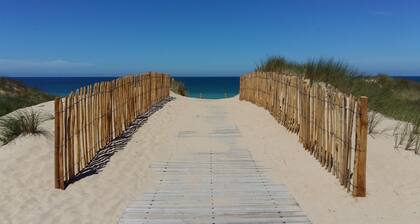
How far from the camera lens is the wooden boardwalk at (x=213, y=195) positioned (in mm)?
5000

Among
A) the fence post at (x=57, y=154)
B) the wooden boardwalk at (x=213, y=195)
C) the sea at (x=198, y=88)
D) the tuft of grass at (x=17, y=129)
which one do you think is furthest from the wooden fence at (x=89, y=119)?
the sea at (x=198, y=88)

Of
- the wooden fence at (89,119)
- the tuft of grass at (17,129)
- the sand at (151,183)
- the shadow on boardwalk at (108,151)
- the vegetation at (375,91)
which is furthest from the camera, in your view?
the vegetation at (375,91)

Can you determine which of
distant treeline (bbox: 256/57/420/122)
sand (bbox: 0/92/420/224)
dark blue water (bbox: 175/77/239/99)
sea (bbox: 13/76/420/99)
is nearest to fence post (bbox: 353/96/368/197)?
sand (bbox: 0/92/420/224)

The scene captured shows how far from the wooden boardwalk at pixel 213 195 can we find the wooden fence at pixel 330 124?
3.12ft

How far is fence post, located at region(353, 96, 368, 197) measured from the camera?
18.3ft

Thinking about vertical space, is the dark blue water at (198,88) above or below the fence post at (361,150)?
below

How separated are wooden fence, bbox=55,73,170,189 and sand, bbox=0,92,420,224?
1.24 ft

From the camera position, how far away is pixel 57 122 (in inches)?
232

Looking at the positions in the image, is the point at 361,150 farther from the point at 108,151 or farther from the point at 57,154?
the point at 108,151

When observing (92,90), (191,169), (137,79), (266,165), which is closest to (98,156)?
(92,90)

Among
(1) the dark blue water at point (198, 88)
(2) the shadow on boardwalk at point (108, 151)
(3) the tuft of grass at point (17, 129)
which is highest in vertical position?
(3) the tuft of grass at point (17, 129)

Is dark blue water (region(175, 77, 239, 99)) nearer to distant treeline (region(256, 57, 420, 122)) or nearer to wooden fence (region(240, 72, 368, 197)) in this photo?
distant treeline (region(256, 57, 420, 122))

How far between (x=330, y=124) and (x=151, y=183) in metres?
2.91

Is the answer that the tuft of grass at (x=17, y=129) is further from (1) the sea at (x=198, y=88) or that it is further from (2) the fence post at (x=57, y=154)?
(1) the sea at (x=198, y=88)
